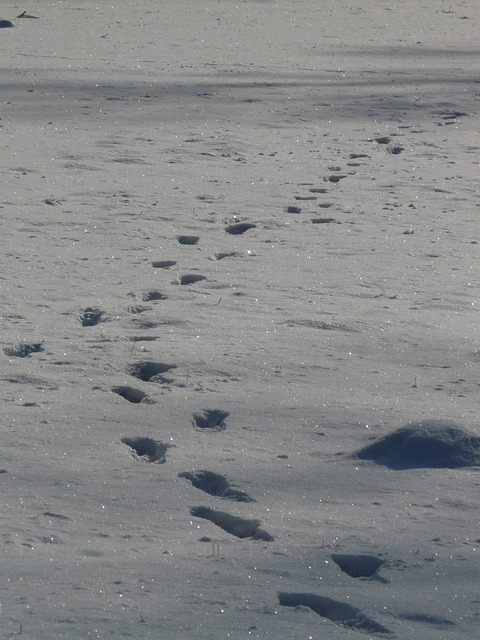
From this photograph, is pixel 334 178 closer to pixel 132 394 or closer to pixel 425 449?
pixel 132 394

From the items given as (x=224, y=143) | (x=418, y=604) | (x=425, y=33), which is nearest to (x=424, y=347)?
(x=418, y=604)

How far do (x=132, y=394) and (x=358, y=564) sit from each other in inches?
60.7

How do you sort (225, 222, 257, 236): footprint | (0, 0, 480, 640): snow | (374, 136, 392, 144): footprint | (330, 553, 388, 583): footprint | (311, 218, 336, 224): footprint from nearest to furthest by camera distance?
(0, 0, 480, 640): snow
(330, 553, 388, 583): footprint
(225, 222, 257, 236): footprint
(311, 218, 336, 224): footprint
(374, 136, 392, 144): footprint

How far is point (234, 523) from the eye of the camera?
345 cm

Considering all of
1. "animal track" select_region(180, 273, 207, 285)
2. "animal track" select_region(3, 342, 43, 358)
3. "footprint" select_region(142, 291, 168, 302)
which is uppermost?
"animal track" select_region(180, 273, 207, 285)

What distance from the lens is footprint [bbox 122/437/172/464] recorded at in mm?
3877

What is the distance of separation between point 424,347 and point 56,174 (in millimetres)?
4030

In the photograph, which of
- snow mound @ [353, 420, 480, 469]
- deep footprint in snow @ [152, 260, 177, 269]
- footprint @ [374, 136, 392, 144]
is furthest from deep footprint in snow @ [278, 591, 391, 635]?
footprint @ [374, 136, 392, 144]

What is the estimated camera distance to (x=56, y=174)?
318 inches

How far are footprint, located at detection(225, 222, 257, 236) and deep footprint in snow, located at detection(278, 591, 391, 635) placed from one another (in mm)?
4163

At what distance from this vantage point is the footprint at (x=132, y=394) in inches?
173

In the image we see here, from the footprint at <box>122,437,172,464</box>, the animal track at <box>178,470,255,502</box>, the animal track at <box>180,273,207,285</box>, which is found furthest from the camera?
the animal track at <box>180,273,207,285</box>

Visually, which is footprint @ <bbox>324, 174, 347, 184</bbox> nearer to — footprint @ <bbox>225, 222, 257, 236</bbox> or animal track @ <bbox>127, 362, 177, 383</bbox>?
footprint @ <bbox>225, 222, 257, 236</bbox>

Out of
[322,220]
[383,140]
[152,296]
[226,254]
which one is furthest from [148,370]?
[383,140]
